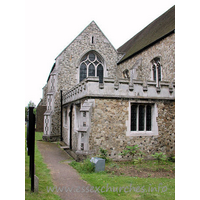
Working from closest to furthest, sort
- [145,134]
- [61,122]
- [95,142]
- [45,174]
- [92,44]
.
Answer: [45,174] < [95,142] < [145,134] < [61,122] < [92,44]

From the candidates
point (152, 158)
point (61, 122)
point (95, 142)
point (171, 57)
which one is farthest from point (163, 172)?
point (61, 122)

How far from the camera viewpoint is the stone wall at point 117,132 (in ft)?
30.8

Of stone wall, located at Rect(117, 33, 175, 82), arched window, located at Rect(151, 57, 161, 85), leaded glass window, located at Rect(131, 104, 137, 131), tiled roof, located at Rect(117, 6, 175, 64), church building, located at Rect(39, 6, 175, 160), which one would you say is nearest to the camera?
church building, located at Rect(39, 6, 175, 160)

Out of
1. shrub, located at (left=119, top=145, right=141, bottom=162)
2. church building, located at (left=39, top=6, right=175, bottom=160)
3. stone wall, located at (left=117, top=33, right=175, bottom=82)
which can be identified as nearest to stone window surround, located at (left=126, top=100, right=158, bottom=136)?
church building, located at (left=39, top=6, right=175, bottom=160)

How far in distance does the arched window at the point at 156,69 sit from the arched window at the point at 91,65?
5925 millimetres

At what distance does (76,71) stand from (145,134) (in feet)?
34.2

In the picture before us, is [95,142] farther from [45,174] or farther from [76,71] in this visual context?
[76,71]

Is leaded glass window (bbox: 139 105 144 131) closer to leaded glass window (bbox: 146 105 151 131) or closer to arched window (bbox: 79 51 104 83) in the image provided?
leaded glass window (bbox: 146 105 151 131)

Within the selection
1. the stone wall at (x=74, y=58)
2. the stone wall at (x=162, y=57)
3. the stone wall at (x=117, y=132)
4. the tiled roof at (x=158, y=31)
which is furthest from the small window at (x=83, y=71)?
the stone wall at (x=117, y=132)

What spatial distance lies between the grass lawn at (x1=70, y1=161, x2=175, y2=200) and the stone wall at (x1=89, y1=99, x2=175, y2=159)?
A: 5.77ft

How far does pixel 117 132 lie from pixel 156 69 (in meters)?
6.73

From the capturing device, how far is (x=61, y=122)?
56.7ft

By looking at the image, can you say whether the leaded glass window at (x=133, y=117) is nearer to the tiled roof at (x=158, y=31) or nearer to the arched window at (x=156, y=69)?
the arched window at (x=156, y=69)

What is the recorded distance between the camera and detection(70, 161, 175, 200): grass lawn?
5328mm
